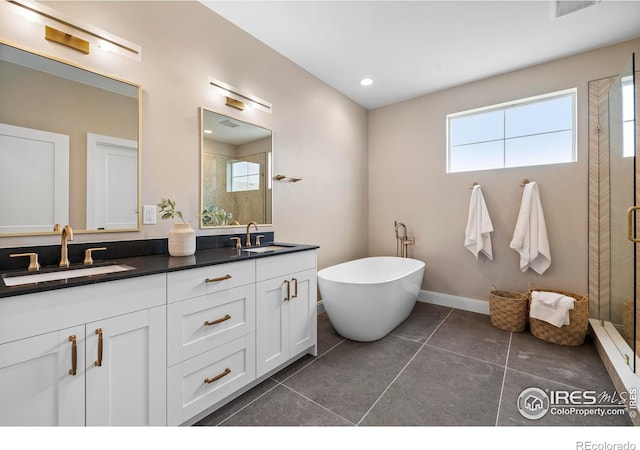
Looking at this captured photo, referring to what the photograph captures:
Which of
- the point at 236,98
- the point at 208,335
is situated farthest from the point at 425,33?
the point at 208,335

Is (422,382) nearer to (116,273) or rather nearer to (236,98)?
(116,273)

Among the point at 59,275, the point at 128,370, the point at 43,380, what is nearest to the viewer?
the point at 43,380

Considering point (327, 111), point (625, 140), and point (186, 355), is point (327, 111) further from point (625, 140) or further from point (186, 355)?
point (186, 355)

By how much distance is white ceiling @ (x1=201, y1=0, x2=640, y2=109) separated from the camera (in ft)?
6.66

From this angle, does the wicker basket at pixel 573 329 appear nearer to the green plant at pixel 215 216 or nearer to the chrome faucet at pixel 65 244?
the green plant at pixel 215 216

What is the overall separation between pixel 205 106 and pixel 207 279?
1.36m

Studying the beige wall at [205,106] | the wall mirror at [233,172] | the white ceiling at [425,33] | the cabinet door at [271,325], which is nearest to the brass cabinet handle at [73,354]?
the beige wall at [205,106]

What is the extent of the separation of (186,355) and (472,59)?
3412 mm

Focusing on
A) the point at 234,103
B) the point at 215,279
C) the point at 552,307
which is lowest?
the point at 552,307

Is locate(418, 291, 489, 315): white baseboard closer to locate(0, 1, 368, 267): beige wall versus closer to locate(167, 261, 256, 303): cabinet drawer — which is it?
locate(0, 1, 368, 267): beige wall

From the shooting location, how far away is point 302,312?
205 centimetres

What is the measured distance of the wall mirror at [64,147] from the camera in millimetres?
1306

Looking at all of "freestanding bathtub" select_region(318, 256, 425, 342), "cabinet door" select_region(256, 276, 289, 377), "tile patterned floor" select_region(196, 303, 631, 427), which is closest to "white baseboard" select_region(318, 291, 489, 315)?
"tile patterned floor" select_region(196, 303, 631, 427)
